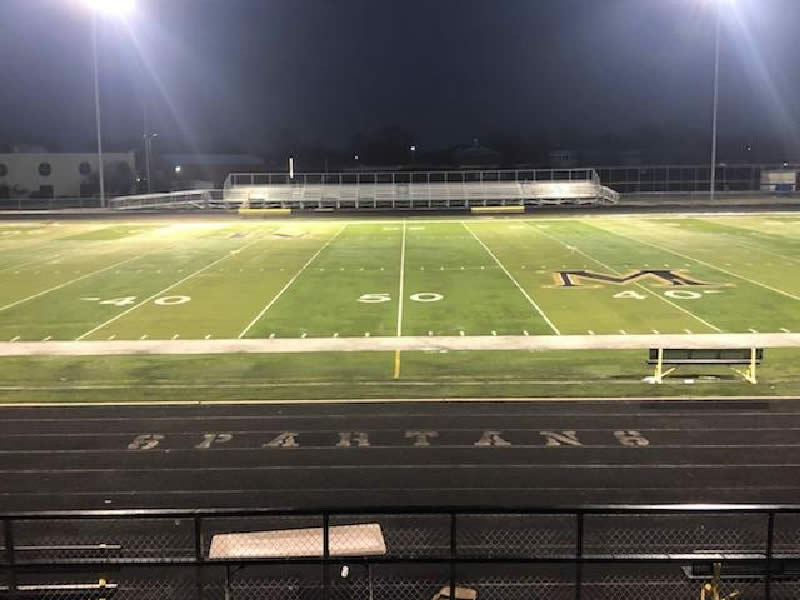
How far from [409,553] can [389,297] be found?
14.3 m

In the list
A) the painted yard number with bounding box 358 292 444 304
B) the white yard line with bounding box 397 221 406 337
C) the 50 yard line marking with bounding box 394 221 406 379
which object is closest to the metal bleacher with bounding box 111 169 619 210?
the 50 yard line marking with bounding box 394 221 406 379

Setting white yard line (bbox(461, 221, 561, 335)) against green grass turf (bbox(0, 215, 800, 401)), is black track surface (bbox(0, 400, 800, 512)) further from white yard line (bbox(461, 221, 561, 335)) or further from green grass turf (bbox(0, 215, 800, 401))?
white yard line (bbox(461, 221, 561, 335))

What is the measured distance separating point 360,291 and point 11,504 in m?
14.6

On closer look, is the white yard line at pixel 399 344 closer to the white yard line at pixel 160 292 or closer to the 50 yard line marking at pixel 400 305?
the 50 yard line marking at pixel 400 305

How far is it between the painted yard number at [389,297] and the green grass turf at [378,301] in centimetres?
11

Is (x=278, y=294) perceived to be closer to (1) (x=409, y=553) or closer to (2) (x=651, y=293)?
(2) (x=651, y=293)

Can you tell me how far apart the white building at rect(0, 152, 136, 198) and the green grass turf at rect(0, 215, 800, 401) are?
4565 centimetres

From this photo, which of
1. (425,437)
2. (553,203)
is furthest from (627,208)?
(425,437)

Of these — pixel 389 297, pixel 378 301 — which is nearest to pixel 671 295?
pixel 389 297

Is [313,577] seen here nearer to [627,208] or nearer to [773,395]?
[773,395]

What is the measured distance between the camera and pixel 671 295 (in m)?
21.7

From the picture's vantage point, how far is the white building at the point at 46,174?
8262 cm

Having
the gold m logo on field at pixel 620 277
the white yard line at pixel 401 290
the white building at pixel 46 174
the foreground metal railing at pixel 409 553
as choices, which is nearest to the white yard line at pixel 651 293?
the gold m logo on field at pixel 620 277

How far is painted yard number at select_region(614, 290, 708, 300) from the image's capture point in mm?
21247
